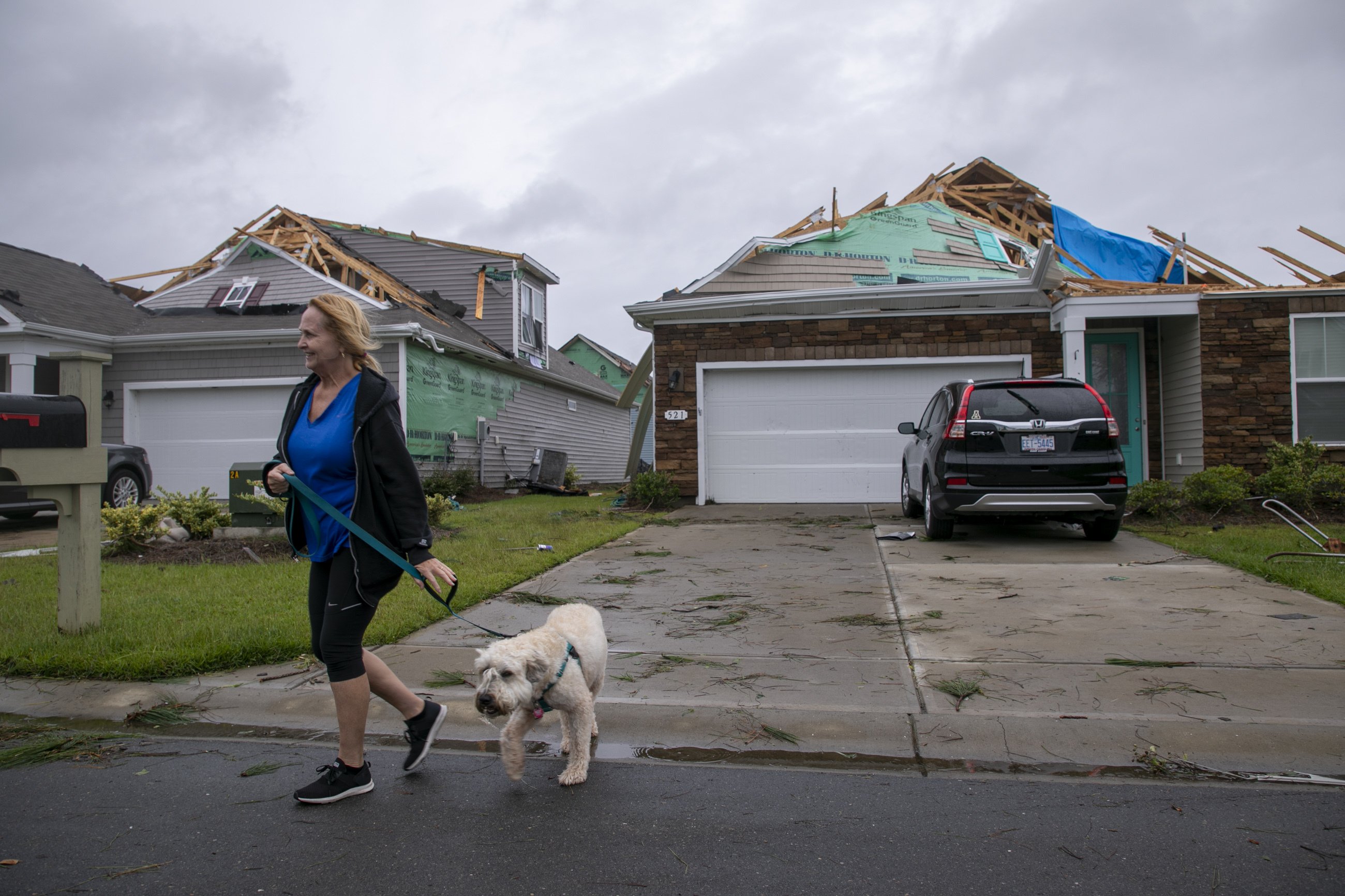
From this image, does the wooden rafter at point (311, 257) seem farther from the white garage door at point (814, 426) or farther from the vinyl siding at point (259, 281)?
the white garage door at point (814, 426)

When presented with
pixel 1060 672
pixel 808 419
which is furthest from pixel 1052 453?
pixel 808 419

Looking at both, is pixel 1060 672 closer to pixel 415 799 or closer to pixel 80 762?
pixel 415 799

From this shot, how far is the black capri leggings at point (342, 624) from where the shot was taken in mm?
3025

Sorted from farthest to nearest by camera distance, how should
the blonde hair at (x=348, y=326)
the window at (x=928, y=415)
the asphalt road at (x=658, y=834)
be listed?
the window at (x=928, y=415) < the blonde hair at (x=348, y=326) < the asphalt road at (x=658, y=834)

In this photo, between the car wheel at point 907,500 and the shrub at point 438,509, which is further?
the car wheel at point 907,500

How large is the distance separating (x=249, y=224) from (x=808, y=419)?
41.5 ft

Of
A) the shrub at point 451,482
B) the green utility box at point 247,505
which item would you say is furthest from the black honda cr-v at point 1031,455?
the shrub at point 451,482

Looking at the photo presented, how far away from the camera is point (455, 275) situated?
2098 cm

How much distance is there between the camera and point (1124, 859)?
101 inches

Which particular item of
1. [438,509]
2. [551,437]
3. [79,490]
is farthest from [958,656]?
[551,437]

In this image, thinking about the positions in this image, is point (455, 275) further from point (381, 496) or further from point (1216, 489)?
point (381, 496)

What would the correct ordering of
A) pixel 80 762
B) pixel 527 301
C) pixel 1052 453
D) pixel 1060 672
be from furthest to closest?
pixel 527 301 → pixel 1052 453 → pixel 1060 672 → pixel 80 762

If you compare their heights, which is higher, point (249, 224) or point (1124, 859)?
point (249, 224)

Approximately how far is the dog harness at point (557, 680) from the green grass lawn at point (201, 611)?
2200mm
